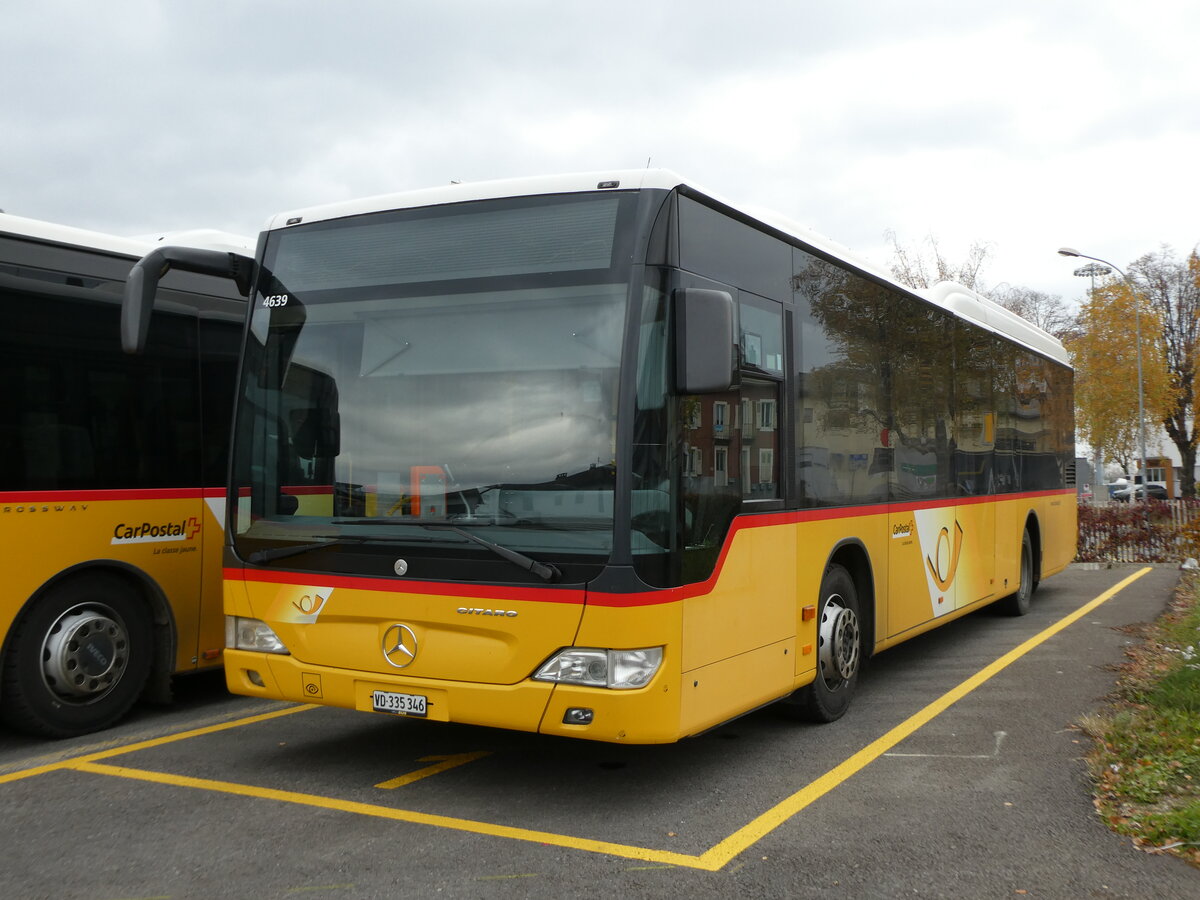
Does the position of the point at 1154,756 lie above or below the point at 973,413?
below

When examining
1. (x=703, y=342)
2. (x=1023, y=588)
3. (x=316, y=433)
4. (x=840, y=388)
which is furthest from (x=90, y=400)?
(x=1023, y=588)

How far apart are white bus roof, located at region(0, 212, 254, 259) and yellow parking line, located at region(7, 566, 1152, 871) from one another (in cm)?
295

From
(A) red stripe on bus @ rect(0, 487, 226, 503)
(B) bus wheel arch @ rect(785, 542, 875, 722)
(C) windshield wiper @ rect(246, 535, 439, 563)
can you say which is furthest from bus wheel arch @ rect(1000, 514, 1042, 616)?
(C) windshield wiper @ rect(246, 535, 439, 563)

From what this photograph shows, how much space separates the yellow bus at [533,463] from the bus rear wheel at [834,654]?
0.14ft

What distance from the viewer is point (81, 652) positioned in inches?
284

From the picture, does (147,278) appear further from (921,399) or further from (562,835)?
(921,399)

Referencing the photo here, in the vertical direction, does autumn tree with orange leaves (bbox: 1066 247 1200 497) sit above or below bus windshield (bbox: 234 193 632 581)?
above

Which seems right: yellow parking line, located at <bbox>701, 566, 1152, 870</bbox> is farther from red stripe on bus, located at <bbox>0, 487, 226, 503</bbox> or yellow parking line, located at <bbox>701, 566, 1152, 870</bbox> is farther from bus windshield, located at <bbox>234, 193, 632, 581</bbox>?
red stripe on bus, located at <bbox>0, 487, 226, 503</bbox>

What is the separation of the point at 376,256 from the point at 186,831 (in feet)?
9.51

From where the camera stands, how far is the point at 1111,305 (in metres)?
39.5

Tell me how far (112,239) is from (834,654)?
536 cm

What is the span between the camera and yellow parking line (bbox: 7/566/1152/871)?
4.96 metres

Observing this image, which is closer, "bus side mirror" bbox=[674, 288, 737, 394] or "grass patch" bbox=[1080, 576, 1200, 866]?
"grass patch" bbox=[1080, 576, 1200, 866]

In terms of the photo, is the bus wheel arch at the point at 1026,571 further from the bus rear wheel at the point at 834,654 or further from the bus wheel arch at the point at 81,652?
the bus wheel arch at the point at 81,652
